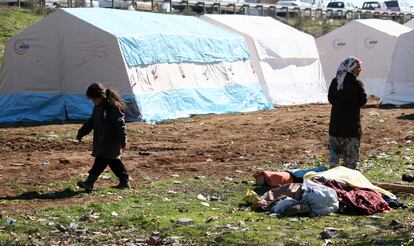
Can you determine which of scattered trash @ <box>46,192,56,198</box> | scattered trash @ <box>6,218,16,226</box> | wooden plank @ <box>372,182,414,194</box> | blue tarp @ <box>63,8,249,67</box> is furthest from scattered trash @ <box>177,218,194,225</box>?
blue tarp @ <box>63,8,249,67</box>

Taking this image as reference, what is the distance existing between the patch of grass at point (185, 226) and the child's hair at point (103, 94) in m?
1.09

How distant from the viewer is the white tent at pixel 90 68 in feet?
62.7

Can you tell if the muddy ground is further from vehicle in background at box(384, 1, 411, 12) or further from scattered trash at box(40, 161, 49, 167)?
vehicle in background at box(384, 1, 411, 12)

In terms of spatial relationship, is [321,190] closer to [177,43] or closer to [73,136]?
[73,136]

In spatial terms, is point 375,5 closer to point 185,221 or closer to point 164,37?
point 164,37

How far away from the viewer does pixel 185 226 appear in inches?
304

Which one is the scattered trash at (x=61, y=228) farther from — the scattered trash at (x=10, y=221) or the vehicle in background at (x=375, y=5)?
the vehicle in background at (x=375, y=5)

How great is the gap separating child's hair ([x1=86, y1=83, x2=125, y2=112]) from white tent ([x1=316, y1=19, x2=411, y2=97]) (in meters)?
20.7

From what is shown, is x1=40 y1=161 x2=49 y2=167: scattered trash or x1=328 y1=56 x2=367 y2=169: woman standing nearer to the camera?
x1=328 y1=56 x2=367 y2=169: woman standing

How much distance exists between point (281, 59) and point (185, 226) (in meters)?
18.4

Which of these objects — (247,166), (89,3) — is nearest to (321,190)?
(247,166)

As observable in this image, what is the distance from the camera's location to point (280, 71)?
2577cm

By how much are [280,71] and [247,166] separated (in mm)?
13670

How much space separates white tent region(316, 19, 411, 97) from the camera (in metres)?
29.0
